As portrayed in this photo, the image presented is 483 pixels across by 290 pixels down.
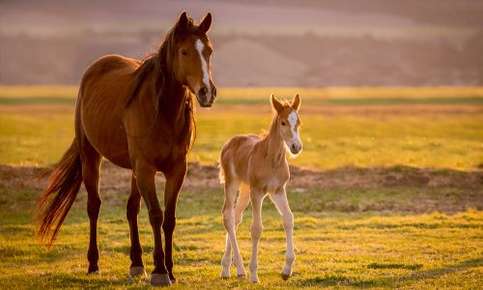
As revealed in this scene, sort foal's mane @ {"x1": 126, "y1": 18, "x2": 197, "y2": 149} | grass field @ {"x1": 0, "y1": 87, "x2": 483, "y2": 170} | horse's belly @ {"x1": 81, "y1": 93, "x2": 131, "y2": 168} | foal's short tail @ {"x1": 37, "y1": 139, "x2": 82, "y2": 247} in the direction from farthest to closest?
grass field @ {"x1": 0, "y1": 87, "x2": 483, "y2": 170}, foal's short tail @ {"x1": 37, "y1": 139, "x2": 82, "y2": 247}, horse's belly @ {"x1": 81, "y1": 93, "x2": 131, "y2": 168}, foal's mane @ {"x1": 126, "y1": 18, "x2": 197, "y2": 149}

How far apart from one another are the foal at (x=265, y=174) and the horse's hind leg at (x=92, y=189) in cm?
184

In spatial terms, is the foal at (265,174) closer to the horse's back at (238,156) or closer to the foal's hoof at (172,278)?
the horse's back at (238,156)

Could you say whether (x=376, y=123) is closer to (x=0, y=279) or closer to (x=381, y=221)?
(x=381, y=221)

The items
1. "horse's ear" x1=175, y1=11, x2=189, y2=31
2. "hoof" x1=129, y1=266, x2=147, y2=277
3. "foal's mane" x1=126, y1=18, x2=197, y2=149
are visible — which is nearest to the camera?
"horse's ear" x1=175, y1=11, x2=189, y2=31

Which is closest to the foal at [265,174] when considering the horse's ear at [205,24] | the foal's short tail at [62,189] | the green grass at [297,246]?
the green grass at [297,246]

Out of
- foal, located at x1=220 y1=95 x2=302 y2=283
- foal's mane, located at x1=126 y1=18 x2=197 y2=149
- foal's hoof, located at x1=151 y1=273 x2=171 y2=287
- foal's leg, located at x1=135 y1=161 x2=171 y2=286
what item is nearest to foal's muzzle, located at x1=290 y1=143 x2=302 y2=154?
foal, located at x1=220 y1=95 x2=302 y2=283

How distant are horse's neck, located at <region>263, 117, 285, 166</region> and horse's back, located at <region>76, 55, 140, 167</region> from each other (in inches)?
73.0

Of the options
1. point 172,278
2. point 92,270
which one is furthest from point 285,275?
point 92,270

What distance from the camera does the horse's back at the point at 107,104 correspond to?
35.9 feet

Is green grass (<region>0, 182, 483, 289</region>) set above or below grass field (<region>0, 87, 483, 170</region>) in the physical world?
above

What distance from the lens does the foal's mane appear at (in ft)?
32.7

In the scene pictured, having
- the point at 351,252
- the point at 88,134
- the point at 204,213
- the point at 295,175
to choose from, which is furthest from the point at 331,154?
the point at 88,134

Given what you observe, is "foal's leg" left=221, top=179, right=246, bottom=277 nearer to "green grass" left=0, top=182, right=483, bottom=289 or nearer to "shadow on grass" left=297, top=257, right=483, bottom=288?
"green grass" left=0, top=182, right=483, bottom=289

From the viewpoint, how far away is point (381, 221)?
1681 cm
